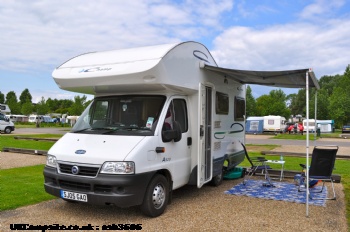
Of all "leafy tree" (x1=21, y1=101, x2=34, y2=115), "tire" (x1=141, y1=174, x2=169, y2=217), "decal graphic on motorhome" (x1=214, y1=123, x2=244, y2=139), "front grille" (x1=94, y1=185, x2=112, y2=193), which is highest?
"leafy tree" (x1=21, y1=101, x2=34, y2=115)

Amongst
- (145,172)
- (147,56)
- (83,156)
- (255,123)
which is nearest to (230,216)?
(145,172)

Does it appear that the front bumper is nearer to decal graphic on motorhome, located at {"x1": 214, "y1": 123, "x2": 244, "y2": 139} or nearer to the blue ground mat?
decal graphic on motorhome, located at {"x1": 214, "y1": 123, "x2": 244, "y2": 139}

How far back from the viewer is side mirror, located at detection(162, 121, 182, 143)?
19.3 ft

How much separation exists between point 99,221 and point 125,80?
2.39 m

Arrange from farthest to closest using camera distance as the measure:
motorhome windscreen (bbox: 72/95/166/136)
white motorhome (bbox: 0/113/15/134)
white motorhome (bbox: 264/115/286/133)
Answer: white motorhome (bbox: 264/115/286/133)
white motorhome (bbox: 0/113/15/134)
motorhome windscreen (bbox: 72/95/166/136)

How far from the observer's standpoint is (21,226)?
5246 mm

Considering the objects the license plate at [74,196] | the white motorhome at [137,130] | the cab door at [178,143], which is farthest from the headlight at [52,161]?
the cab door at [178,143]

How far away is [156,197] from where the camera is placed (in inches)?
225

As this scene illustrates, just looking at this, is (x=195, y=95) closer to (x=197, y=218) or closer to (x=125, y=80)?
(x=125, y=80)

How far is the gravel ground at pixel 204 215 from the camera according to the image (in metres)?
5.38

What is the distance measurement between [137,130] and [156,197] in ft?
3.89

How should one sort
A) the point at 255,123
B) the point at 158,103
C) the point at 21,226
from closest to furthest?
the point at 21,226 → the point at 158,103 → the point at 255,123

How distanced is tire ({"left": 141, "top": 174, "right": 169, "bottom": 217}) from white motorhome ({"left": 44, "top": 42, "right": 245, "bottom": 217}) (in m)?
0.02

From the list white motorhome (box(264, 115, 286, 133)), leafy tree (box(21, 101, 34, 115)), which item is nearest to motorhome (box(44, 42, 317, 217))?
white motorhome (box(264, 115, 286, 133))
